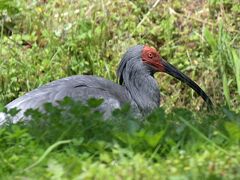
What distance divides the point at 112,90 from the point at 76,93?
56 centimetres

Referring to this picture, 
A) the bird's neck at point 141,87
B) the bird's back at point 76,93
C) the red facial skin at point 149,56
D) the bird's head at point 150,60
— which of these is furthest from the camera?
the red facial skin at point 149,56

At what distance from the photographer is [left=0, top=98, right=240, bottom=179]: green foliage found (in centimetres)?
416

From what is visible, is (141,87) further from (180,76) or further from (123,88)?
(180,76)

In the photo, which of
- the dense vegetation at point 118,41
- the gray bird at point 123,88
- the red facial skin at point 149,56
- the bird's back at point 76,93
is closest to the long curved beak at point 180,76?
the gray bird at point 123,88

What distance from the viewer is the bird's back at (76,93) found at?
782cm

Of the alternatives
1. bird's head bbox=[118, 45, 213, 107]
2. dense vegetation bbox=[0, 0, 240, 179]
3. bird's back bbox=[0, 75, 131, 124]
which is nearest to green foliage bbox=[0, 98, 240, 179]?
bird's back bbox=[0, 75, 131, 124]

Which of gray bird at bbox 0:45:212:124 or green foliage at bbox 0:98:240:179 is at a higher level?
green foliage at bbox 0:98:240:179

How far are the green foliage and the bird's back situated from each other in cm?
264

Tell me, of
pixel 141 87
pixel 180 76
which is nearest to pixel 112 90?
pixel 141 87

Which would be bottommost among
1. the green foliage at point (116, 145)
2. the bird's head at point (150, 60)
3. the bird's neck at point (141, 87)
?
the bird's neck at point (141, 87)

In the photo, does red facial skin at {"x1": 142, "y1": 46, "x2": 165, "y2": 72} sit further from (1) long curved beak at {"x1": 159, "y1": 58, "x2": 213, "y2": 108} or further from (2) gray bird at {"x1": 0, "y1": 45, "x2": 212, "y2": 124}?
(1) long curved beak at {"x1": 159, "y1": 58, "x2": 213, "y2": 108}

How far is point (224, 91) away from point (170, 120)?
5.03 metres

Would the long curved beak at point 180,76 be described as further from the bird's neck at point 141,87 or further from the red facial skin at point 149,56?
the bird's neck at point 141,87

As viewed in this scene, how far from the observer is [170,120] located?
200 inches
